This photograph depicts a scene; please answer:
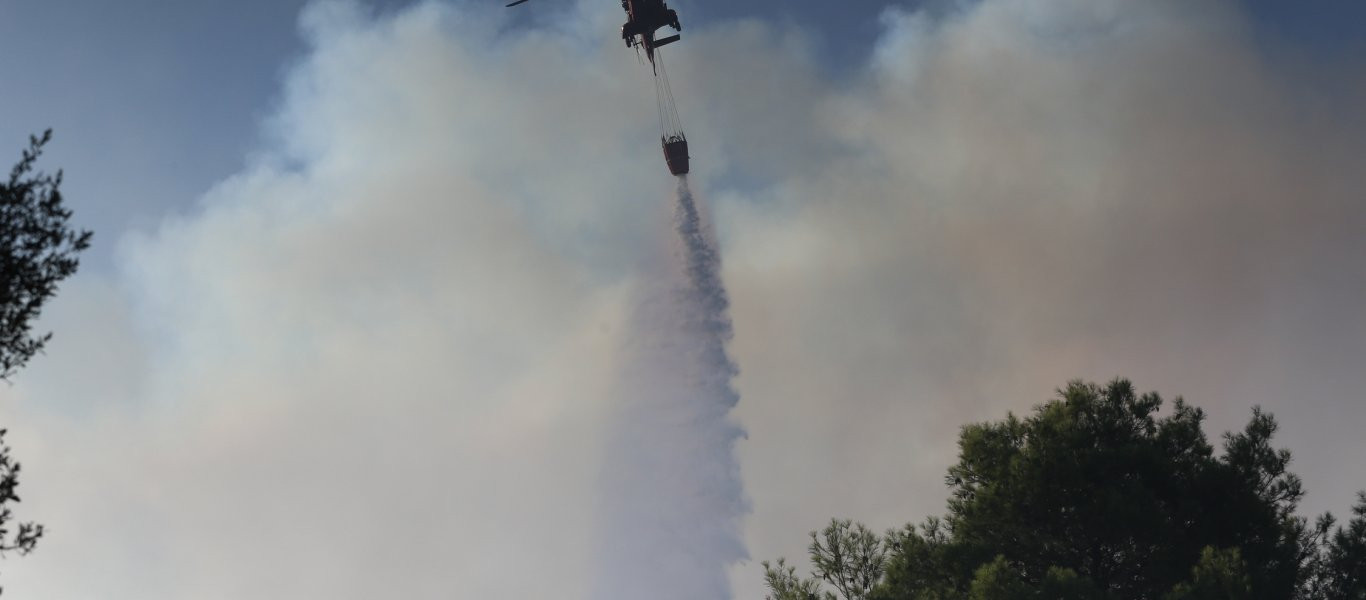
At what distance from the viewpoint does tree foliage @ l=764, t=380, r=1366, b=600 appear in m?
37.2

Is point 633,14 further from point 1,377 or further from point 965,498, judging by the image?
point 1,377

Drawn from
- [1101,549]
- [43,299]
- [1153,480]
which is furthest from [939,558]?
[43,299]

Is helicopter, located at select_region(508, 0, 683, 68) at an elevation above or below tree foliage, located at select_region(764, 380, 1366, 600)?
above

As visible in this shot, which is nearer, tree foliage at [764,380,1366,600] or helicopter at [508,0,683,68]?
tree foliage at [764,380,1366,600]

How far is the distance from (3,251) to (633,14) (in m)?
76.7

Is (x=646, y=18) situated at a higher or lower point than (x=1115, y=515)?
higher

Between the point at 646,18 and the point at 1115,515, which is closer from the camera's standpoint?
the point at 1115,515

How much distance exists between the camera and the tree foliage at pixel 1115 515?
37.2 m

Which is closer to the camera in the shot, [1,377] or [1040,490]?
[1,377]

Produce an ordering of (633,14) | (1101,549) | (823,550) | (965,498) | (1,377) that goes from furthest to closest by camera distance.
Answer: (633,14) → (823,550) → (965,498) → (1101,549) → (1,377)

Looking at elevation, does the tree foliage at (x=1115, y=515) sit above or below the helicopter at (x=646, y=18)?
below

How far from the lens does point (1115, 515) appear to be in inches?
1448

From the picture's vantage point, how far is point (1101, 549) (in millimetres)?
38281

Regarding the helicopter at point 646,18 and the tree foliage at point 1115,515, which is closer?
the tree foliage at point 1115,515
